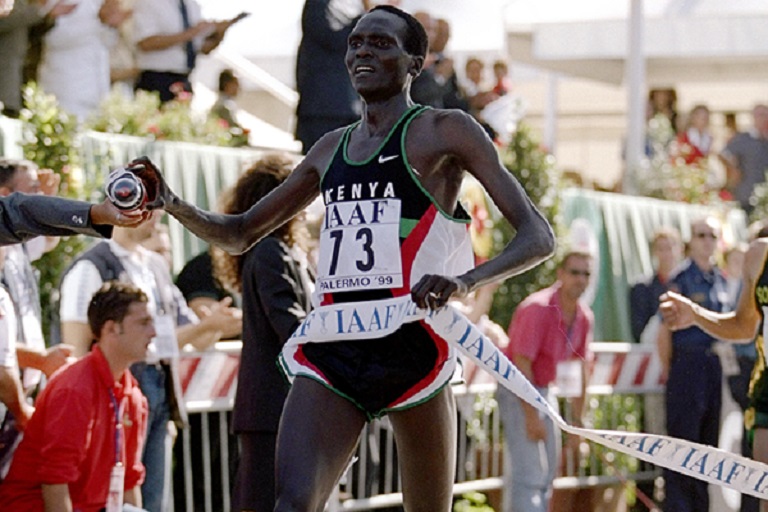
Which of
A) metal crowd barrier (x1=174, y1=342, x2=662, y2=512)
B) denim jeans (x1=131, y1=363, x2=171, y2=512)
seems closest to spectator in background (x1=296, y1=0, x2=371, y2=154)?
metal crowd barrier (x1=174, y1=342, x2=662, y2=512)

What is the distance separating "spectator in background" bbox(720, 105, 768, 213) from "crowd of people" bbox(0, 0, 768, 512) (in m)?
5.08

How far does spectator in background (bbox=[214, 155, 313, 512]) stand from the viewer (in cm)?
755

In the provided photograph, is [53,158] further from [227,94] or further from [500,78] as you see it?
[500,78]

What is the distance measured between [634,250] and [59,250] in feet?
22.5

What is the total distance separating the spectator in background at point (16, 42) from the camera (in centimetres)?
1038

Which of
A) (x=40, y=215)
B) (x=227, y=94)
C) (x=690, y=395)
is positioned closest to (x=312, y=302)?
(x=40, y=215)

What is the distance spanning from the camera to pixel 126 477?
7.69 m

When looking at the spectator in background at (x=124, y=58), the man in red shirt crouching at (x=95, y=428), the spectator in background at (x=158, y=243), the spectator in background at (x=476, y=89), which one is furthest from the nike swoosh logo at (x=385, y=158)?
the spectator in background at (x=476, y=89)

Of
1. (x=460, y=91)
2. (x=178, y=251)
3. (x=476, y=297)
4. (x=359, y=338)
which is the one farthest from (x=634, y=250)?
(x=359, y=338)

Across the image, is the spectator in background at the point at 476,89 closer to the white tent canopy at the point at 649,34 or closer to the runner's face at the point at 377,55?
the white tent canopy at the point at 649,34

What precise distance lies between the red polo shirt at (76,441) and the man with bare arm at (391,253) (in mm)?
1686

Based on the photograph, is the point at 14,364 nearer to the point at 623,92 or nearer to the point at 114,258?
the point at 114,258

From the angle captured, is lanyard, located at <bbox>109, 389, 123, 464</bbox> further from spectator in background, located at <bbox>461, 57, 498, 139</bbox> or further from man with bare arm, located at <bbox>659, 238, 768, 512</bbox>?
spectator in background, located at <bbox>461, 57, 498, 139</bbox>

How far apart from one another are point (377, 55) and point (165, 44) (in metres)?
6.76
